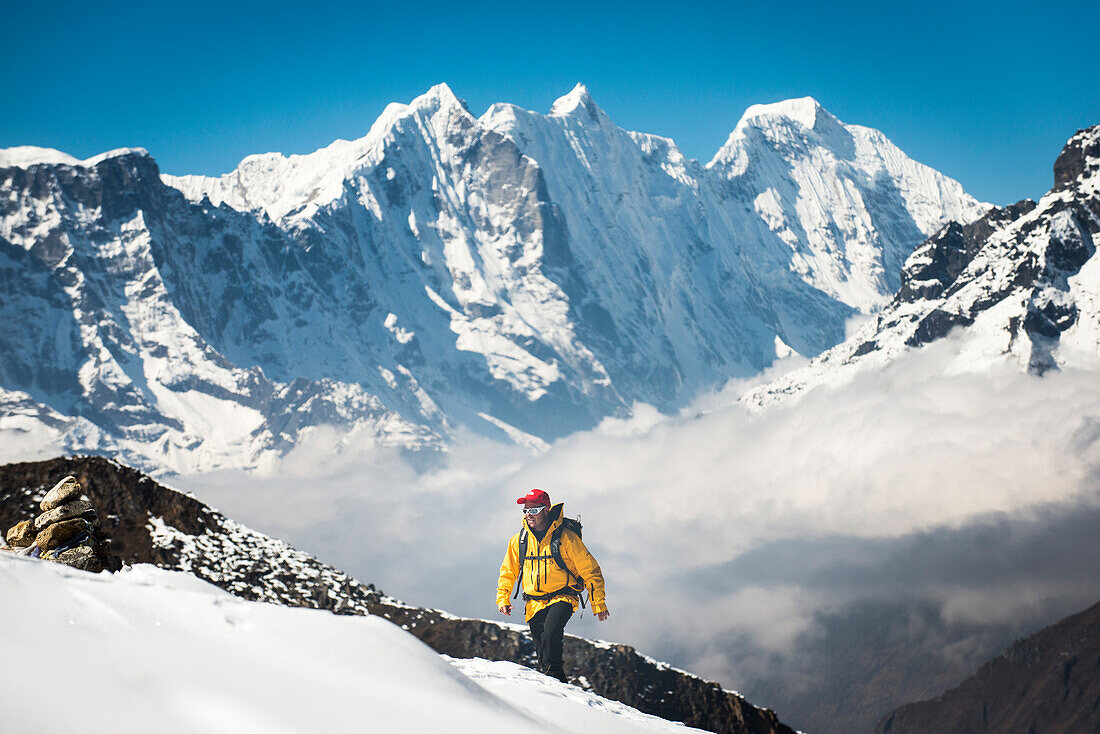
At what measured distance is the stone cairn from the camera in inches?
698

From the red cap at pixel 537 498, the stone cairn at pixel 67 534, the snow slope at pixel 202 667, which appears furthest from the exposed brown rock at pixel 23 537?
the red cap at pixel 537 498

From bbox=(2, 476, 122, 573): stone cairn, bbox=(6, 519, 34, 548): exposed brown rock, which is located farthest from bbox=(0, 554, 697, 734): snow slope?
bbox=(6, 519, 34, 548): exposed brown rock

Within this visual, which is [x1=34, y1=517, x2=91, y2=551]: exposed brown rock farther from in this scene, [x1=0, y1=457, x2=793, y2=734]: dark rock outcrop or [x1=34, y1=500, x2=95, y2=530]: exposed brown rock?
[x1=0, y1=457, x2=793, y2=734]: dark rock outcrop

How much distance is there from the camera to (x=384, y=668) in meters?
12.1

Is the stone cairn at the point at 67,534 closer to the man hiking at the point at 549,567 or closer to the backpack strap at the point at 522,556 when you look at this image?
the man hiking at the point at 549,567

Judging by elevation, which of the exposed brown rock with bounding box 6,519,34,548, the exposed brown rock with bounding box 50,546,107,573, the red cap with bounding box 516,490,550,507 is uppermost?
the red cap with bounding box 516,490,550,507

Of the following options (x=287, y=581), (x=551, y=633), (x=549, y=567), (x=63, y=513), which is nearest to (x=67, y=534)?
(x=63, y=513)

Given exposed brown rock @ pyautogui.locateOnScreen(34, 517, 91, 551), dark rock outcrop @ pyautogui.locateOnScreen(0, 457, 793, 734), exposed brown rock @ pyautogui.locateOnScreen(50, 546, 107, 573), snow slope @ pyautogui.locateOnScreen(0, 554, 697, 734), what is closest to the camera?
snow slope @ pyautogui.locateOnScreen(0, 554, 697, 734)

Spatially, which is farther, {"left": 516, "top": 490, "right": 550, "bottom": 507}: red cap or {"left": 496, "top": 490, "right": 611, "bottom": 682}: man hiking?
{"left": 496, "top": 490, "right": 611, "bottom": 682}: man hiking

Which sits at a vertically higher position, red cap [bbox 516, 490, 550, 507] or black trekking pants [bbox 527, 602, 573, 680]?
red cap [bbox 516, 490, 550, 507]

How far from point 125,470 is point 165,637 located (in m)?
26.3

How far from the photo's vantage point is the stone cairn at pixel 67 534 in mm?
17719

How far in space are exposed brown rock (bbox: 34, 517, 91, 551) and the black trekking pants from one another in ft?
32.8

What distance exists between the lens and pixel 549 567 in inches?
873
